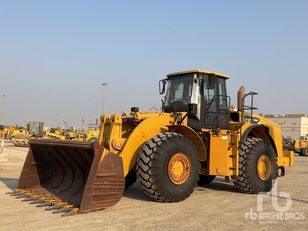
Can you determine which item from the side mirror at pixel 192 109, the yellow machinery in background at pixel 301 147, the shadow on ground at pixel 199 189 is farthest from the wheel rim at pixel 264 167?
the yellow machinery in background at pixel 301 147

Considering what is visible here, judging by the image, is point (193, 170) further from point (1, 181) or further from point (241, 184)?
point (1, 181)

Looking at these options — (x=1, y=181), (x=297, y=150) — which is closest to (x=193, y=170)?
(x=1, y=181)

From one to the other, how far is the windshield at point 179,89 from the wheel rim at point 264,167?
2510 mm

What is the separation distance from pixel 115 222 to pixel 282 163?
6.78m

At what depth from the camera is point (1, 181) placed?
11.5 meters

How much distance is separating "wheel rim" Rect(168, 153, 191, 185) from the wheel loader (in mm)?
21

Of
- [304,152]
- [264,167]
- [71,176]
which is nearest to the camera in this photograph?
[71,176]

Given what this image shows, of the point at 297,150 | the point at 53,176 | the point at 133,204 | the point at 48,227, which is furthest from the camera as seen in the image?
the point at 297,150

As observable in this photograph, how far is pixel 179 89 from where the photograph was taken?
10.1 m

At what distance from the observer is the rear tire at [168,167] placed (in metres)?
7.75

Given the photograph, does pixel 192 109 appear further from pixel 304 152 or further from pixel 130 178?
pixel 304 152

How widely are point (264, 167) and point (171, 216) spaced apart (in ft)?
13.8

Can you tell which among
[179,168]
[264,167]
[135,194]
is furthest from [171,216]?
[264,167]

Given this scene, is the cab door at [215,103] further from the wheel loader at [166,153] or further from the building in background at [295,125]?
the building in background at [295,125]
